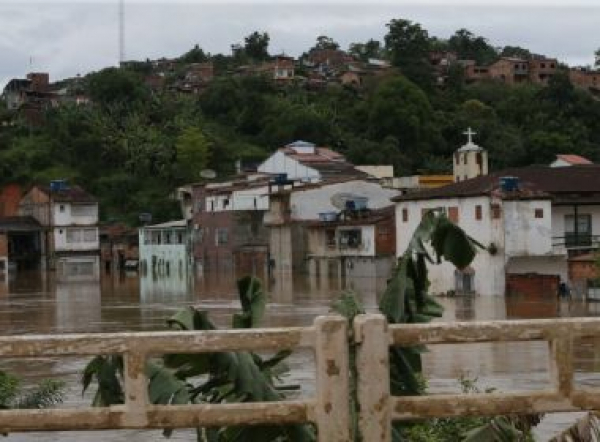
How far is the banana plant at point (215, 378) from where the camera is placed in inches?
274

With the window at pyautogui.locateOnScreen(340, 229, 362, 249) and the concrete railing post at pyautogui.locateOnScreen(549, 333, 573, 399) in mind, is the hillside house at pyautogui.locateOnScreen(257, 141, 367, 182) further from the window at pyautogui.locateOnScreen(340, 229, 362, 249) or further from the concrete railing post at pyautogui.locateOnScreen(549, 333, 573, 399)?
the concrete railing post at pyautogui.locateOnScreen(549, 333, 573, 399)

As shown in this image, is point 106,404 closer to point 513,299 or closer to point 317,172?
point 513,299

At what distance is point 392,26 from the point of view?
12531cm

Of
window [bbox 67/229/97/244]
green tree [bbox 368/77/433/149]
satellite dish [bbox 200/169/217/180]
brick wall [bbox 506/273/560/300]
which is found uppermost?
green tree [bbox 368/77/433/149]

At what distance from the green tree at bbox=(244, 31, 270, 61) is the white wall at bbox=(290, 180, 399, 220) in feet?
281

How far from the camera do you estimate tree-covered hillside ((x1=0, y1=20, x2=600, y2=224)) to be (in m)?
93.4

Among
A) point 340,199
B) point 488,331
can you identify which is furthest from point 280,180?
point 488,331

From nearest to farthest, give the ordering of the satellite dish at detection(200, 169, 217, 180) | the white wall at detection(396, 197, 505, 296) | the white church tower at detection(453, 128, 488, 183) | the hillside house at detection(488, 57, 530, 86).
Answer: the white wall at detection(396, 197, 505, 296) → the white church tower at detection(453, 128, 488, 183) → the satellite dish at detection(200, 169, 217, 180) → the hillside house at detection(488, 57, 530, 86)

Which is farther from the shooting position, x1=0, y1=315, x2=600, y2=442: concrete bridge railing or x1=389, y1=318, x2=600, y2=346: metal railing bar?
x1=389, y1=318, x2=600, y2=346: metal railing bar

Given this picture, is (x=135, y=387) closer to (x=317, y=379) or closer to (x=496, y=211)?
(x=317, y=379)

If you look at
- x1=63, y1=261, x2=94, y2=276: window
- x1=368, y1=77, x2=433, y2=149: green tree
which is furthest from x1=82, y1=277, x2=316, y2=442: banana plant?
x1=368, y1=77, x2=433, y2=149: green tree

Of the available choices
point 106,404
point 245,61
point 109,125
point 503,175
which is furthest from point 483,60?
point 106,404

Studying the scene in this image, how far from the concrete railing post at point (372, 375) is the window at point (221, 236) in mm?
69923

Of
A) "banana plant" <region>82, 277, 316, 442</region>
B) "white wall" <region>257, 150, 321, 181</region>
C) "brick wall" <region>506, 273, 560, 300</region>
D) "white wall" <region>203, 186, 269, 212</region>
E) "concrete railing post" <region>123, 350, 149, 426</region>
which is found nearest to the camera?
"concrete railing post" <region>123, 350, 149, 426</region>
